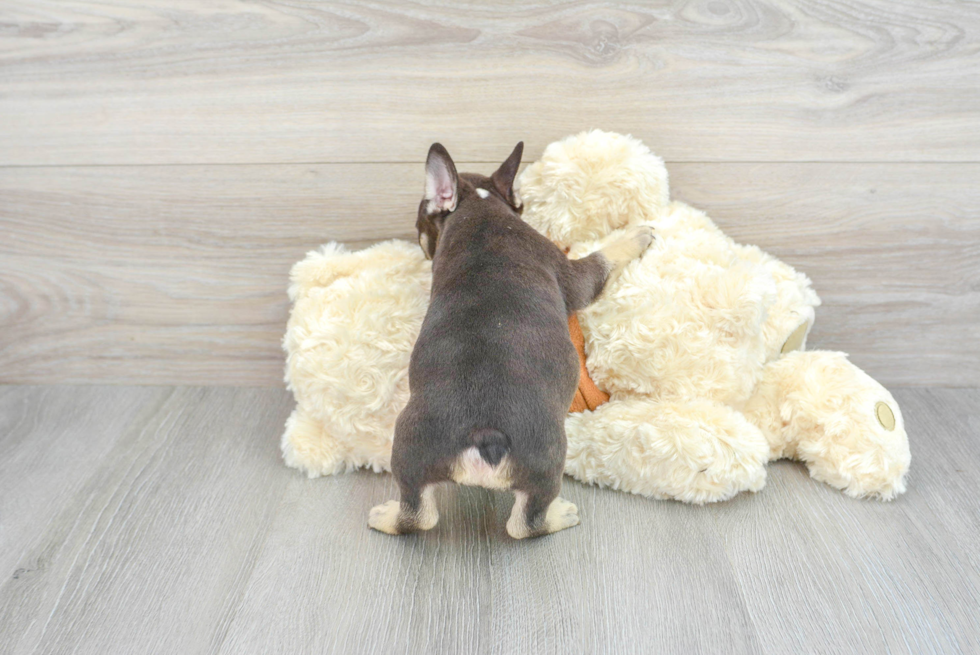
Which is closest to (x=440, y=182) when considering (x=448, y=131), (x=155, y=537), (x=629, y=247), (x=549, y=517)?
(x=448, y=131)

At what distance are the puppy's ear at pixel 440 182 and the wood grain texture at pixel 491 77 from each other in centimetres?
22

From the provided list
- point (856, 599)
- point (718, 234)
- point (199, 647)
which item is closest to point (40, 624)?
point (199, 647)

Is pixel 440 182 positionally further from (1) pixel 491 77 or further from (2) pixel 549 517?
(2) pixel 549 517

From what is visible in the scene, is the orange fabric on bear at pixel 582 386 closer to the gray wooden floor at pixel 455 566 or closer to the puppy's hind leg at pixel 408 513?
the gray wooden floor at pixel 455 566

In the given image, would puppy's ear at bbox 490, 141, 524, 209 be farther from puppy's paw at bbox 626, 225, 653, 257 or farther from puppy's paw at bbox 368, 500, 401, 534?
puppy's paw at bbox 368, 500, 401, 534

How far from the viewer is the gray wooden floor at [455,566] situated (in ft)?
3.14

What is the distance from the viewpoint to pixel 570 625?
37.9 inches

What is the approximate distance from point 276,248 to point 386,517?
64 cm

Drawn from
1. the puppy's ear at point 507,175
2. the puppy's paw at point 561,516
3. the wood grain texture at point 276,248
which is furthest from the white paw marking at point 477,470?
the wood grain texture at point 276,248

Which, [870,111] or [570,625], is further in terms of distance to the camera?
[870,111]

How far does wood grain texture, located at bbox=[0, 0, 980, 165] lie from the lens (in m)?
1.31

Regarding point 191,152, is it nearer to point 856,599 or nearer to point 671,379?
point 671,379

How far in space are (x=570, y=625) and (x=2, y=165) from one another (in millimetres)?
1389

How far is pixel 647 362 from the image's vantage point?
1.22 metres
